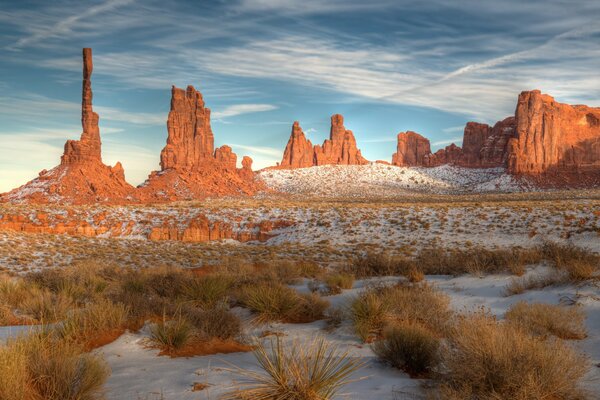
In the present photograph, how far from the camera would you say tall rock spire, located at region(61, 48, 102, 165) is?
223 ft

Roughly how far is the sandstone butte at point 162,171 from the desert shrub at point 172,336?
5746 centimetres

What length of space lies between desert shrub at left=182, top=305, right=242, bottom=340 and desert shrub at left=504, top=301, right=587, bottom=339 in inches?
156

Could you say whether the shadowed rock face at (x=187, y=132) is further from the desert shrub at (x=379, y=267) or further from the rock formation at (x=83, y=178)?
the desert shrub at (x=379, y=267)

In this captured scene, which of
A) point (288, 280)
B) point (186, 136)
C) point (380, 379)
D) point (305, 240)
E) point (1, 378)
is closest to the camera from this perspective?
point (1, 378)

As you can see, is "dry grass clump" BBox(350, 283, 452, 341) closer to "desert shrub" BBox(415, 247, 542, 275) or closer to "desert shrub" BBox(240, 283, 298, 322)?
"desert shrub" BBox(240, 283, 298, 322)

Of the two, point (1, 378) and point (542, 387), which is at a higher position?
point (1, 378)

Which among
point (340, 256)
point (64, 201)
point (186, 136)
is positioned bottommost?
point (340, 256)

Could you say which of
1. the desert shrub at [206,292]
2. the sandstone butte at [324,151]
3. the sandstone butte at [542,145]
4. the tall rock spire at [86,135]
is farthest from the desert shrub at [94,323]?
the sandstone butte at [324,151]

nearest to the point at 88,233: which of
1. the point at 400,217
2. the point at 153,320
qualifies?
the point at 400,217

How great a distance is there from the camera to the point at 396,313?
21.5 feet

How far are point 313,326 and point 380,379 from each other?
2458 mm

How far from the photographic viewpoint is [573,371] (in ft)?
12.5

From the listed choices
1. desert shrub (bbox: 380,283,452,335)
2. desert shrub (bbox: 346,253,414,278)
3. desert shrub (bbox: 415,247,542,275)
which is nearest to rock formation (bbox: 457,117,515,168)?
desert shrub (bbox: 415,247,542,275)

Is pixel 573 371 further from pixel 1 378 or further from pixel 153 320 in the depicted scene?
pixel 153 320
